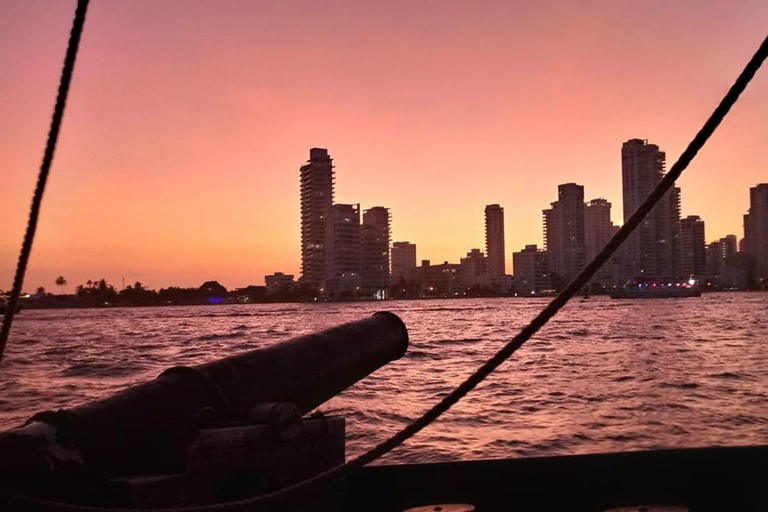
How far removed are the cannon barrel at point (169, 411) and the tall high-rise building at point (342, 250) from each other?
17065 cm

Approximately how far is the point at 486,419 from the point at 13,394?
11.4 m

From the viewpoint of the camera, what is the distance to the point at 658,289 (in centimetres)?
12781

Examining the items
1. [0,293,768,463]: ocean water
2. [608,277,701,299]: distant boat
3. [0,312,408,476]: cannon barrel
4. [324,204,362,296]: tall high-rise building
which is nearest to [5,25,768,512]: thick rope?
[0,312,408,476]: cannon barrel

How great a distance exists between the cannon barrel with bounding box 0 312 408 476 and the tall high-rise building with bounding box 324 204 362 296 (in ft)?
560

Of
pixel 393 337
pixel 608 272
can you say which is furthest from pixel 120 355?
pixel 608 272

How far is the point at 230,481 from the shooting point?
2.74 metres

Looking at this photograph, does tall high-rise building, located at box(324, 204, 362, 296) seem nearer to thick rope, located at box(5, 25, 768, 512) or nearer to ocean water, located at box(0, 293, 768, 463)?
ocean water, located at box(0, 293, 768, 463)

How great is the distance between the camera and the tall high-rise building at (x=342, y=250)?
17649cm

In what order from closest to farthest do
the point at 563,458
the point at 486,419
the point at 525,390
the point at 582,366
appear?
the point at 563,458
the point at 486,419
the point at 525,390
the point at 582,366

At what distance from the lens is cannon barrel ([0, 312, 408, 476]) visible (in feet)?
7.97

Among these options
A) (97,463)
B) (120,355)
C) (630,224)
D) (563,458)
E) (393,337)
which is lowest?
(120,355)

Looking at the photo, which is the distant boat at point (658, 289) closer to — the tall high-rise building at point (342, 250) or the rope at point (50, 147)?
the tall high-rise building at point (342, 250)

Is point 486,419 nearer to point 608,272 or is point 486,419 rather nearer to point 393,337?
point 393,337

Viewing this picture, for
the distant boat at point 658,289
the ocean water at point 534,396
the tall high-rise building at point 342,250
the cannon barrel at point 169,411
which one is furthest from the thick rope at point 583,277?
the tall high-rise building at point 342,250
